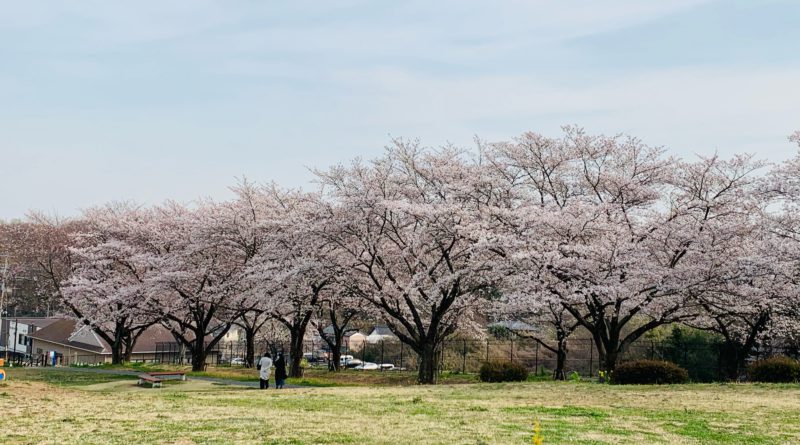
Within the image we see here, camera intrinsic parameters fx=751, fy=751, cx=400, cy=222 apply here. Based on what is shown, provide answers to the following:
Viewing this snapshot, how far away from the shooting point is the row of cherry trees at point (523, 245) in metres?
26.0

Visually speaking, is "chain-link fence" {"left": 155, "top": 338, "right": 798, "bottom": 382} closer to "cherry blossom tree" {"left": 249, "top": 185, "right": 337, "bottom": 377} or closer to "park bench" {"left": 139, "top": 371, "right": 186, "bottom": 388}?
"cherry blossom tree" {"left": 249, "top": 185, "right": 337, "bottom": 377}

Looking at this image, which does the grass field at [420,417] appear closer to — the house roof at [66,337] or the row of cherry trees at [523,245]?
the row of cherry trees at [523,245]

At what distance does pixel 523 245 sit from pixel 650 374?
Result: 6.00 m

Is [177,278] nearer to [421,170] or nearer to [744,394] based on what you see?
[421,170]

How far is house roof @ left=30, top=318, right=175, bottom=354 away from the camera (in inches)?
2507

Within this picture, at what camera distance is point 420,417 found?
14383 mm

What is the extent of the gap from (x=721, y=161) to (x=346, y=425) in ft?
66.2

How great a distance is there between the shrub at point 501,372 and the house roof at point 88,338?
4126 centimetres

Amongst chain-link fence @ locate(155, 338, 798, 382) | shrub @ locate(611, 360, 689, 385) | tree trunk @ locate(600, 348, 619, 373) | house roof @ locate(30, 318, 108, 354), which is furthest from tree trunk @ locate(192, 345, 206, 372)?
house roof @ locate(30, 318, 108, 354)

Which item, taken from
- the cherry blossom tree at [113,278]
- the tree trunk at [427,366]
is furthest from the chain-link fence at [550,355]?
the cherry blossom tree at [113,278]

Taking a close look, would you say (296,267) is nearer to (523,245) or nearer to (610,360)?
(523,245)

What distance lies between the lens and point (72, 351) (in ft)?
216

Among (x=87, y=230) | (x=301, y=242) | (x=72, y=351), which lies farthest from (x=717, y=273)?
(x=72, y=351)

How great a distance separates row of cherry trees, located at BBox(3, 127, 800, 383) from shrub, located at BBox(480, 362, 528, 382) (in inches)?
79.7
